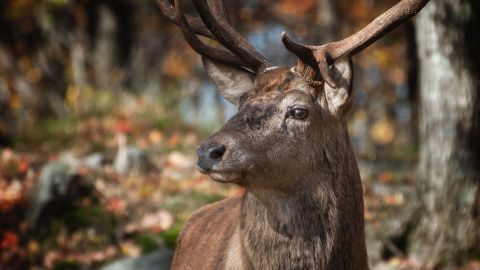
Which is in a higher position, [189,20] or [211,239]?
[189,20]

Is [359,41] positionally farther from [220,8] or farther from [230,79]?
[220,8]

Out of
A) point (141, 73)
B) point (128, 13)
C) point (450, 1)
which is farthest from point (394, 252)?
point (128, 13)

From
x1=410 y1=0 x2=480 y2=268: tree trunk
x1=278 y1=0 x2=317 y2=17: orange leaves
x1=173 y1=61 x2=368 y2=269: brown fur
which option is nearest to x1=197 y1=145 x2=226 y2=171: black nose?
x1=173 y1=61 x2=368 y2=269: brown fur

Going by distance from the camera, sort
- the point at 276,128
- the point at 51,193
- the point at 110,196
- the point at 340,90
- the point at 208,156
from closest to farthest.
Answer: the point at 208,156 < the point at 276,128 < the point at 340,90 < the point at 51,193 < the point at 110,196

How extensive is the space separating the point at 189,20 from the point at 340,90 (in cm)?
113

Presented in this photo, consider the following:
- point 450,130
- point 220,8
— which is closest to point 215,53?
point 220,8

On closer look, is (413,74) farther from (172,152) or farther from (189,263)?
(189,263)

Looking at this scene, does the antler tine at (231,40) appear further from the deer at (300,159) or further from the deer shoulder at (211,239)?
the deer shoulder at (211,239)

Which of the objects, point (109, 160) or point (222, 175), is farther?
point (109, 160)

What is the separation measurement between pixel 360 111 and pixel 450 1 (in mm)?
26279

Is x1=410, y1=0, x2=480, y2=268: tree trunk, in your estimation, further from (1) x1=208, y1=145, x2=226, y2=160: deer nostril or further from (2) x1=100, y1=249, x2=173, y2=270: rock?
(1) x1=208, y1=145, x2=226, y2=160: deer nostril

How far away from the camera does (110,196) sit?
905 centimetres

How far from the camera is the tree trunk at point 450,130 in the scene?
7.09 m

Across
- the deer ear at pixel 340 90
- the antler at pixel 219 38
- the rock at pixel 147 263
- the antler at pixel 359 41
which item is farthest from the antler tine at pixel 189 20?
the rock at pixel 147 263
